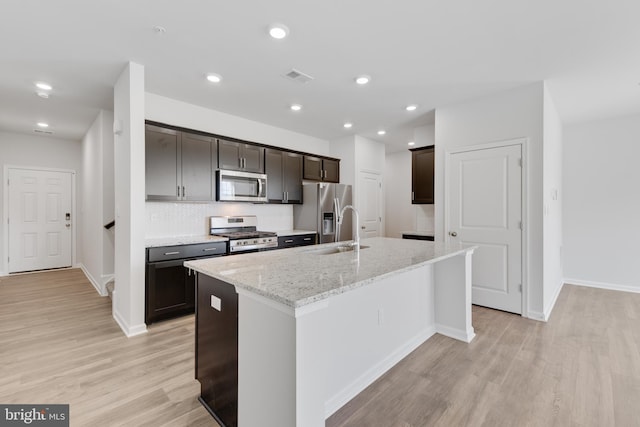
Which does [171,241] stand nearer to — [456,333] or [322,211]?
[322,211]

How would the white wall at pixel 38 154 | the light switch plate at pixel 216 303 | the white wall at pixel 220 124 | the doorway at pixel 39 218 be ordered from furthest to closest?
the doorway at pixel 39 218 < the white wall at pixel 38 154 < the white wall at pixel 220 124 < the light switch plate at pixel 216 303

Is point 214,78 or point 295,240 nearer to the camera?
point 214,78

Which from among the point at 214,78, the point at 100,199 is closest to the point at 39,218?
the point at 100,199

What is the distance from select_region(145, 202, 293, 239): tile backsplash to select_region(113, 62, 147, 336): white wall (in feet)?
2.18

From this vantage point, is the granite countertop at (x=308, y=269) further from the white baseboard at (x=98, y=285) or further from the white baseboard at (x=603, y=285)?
the white baseboard at (x=603, y=285)

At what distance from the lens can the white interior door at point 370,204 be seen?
5673 millimetres

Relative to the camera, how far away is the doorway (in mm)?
5449

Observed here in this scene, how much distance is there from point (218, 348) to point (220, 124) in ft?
11.2

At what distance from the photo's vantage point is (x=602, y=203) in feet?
14.8

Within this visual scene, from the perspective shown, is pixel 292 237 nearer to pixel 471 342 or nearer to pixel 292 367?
pixel 471 342

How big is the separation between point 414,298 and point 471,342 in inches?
27.5

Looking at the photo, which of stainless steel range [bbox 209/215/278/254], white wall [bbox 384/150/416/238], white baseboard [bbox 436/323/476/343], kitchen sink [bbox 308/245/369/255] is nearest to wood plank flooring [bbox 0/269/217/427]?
stainless steel range [bbox 209/215/278/254]

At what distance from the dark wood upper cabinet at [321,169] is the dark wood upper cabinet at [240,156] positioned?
102 cm

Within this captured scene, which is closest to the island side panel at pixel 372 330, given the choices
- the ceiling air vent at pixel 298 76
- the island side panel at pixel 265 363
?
the island side panel at pixel 265 363
